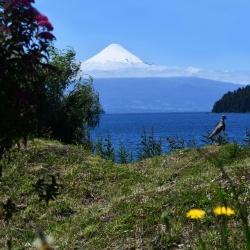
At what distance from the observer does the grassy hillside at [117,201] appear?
6270 millimetres

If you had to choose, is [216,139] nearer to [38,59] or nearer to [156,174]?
[156,174]

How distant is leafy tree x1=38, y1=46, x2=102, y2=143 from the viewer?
75.5 ft

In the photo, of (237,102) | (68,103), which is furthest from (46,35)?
(237,102)

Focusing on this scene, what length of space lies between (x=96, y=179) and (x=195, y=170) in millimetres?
2340

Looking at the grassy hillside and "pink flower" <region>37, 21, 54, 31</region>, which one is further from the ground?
"pink flower" <region>37, 21, 54, 31</region>

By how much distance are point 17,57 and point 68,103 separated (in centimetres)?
2018

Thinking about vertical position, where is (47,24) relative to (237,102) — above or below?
below

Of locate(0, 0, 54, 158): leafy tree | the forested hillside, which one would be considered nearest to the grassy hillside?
locate(0, 0, 54, 158): leafy tree

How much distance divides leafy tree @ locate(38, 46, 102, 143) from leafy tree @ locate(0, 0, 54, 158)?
16756 millimetres

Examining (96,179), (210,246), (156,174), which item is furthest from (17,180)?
(210,246)

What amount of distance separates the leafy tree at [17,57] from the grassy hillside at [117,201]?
781mm

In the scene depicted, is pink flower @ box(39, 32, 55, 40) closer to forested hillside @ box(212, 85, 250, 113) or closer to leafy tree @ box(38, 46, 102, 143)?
leafy tree @ box(38, 46, 102, 143)

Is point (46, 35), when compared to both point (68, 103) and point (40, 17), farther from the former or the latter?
point (68, 103)

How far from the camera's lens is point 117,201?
8.71 m
